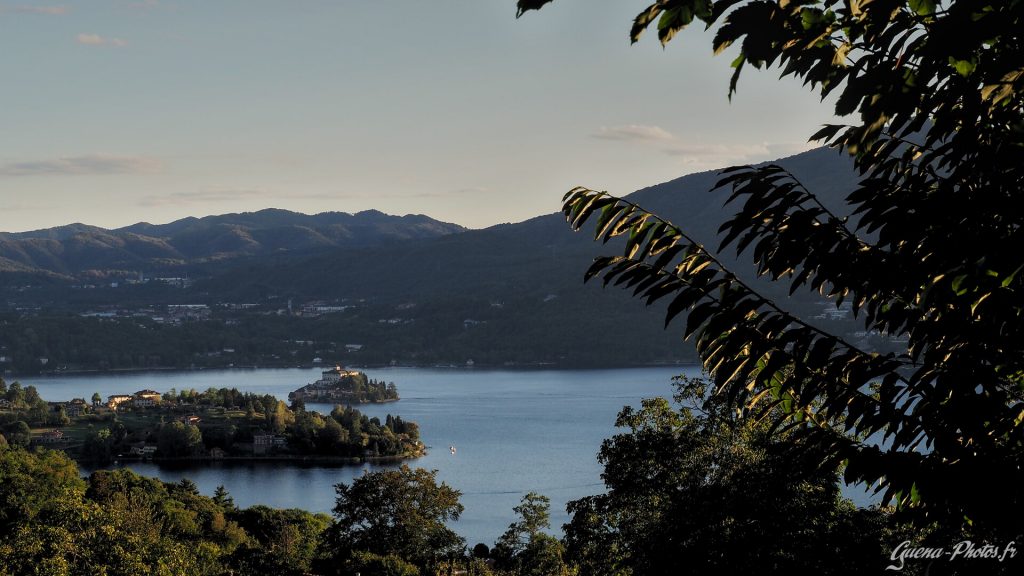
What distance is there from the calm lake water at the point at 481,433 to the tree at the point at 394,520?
17224 mm

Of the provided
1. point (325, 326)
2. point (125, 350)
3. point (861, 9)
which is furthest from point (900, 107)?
point (325, 326)

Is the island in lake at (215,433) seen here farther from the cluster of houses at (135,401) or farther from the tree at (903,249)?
the tree at (903,249)

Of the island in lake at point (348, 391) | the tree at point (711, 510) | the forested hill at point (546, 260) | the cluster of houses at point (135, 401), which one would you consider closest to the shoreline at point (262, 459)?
the cluster of houses at point (135, 401)

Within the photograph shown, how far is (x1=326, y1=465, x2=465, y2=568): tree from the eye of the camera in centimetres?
2322

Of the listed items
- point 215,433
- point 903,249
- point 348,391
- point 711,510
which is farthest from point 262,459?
point 903,249

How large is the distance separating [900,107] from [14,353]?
472 ft

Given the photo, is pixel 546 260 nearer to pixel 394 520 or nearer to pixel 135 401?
pixel 135 401

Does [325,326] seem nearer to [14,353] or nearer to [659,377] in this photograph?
[14,353]

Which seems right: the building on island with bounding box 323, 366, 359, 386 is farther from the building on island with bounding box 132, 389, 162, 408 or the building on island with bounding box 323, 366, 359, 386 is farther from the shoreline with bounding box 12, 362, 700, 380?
the building on island with bounding box 132, 389, 162, 408

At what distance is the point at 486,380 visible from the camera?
10981cm

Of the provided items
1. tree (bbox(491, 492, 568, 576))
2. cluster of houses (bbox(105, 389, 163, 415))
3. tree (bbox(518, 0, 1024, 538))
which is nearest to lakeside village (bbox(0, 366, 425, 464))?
cluster of houses (bbox(105, 389, 163, 415))

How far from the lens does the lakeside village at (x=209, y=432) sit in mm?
70062

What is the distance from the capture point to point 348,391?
9944cm

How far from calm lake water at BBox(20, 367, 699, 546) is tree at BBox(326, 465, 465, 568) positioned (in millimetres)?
17224
